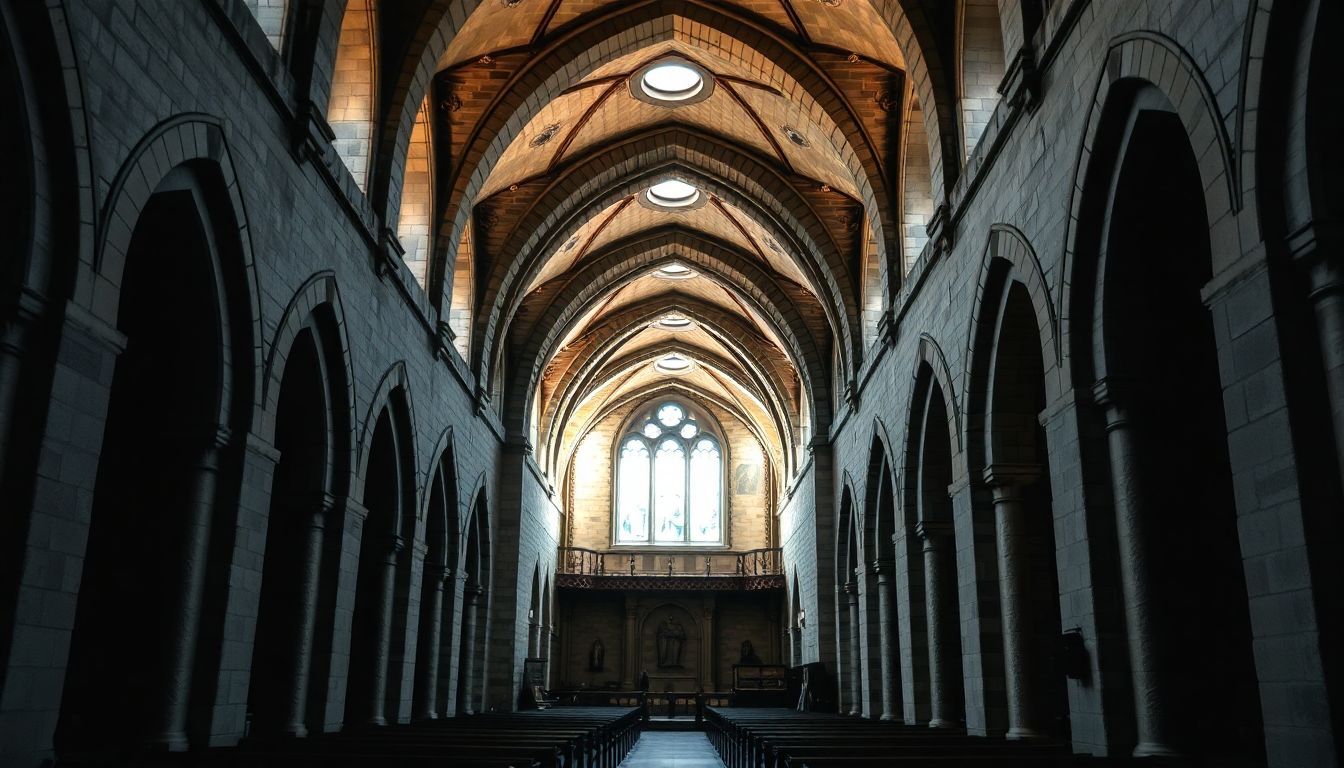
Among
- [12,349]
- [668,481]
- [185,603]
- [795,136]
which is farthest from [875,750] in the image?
[668,481]

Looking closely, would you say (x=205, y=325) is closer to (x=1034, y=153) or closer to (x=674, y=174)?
(x=1034, y=153)

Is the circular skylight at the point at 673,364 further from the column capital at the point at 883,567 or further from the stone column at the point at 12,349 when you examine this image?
the stone column at the point at 12,349

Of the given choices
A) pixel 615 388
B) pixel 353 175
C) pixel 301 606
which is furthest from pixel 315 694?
pixel 615 388

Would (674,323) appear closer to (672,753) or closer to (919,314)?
(672,753)

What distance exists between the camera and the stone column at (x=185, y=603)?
872 centimetres

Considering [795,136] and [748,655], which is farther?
[748,655]

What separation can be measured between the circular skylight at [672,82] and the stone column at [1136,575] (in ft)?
39.5

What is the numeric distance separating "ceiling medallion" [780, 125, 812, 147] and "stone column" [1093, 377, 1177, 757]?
11288mm

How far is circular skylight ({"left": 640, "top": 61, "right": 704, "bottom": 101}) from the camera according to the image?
19.0 m

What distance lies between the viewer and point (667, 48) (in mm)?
18125

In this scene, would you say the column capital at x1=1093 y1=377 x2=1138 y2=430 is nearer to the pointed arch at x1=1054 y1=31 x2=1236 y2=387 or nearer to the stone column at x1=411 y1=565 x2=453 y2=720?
the pointed arch at x1=1054 y1=31 x2=1236 y2=387

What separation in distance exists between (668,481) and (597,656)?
6.53 meters

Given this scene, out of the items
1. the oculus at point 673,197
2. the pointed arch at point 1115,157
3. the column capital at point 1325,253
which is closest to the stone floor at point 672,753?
the pointed arch at point 1115,157

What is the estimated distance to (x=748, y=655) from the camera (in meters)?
35.2
